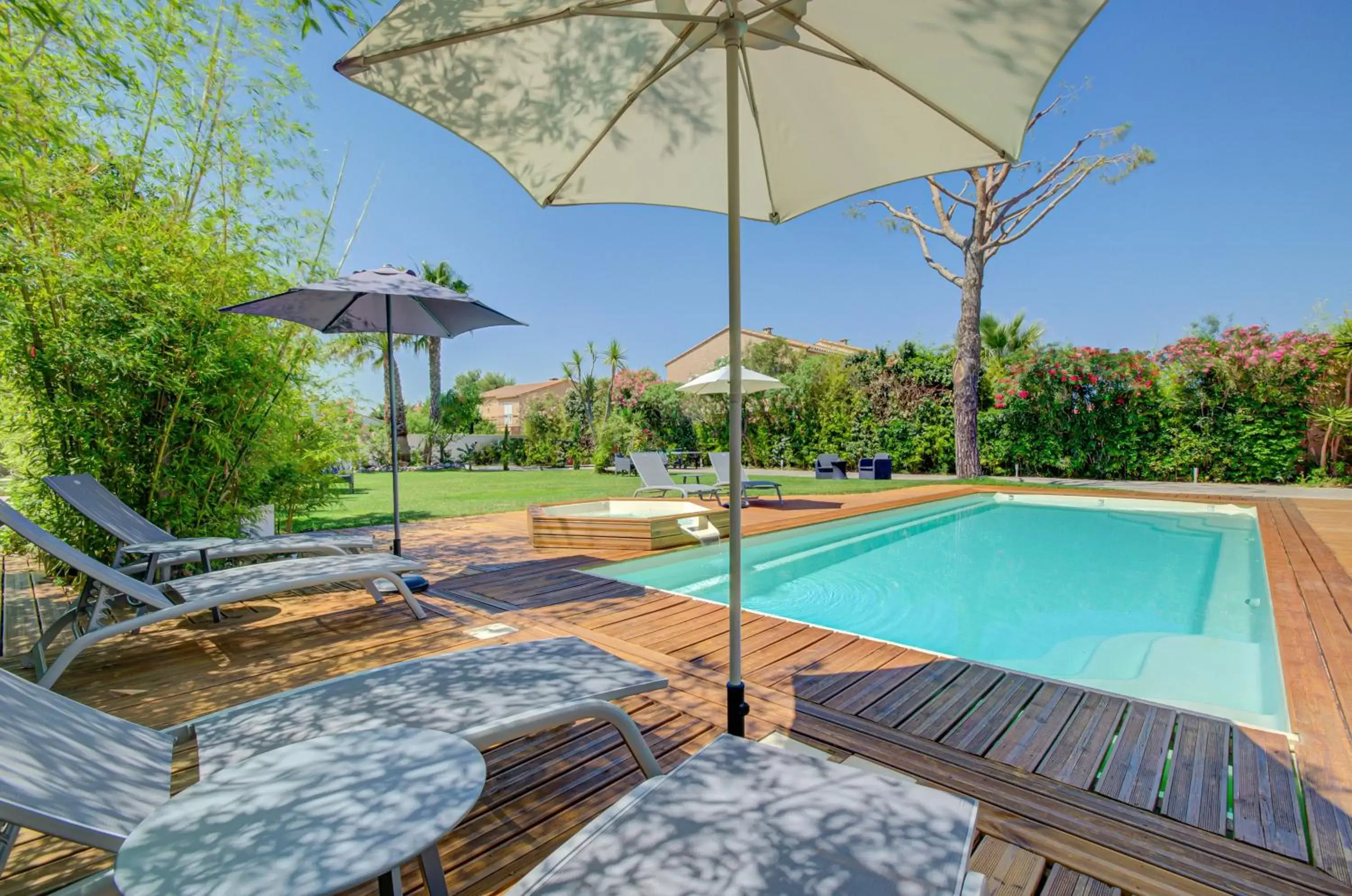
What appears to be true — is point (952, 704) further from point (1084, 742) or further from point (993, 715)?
point (1084, 742)

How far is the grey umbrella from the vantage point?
407 cm

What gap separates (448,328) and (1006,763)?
502cm

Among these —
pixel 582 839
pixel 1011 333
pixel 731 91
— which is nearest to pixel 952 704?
pixel 582 839

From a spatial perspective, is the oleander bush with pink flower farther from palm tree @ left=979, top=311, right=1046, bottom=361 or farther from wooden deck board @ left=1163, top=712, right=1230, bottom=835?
wooden deck board @ left=1163, top=712, right=1230, bottom=835

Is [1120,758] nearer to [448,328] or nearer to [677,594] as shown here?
[677,594]

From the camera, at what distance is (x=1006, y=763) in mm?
2092

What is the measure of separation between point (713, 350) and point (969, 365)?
22677 millimetres

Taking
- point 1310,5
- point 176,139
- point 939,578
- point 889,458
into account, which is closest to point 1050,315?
point 1310,5

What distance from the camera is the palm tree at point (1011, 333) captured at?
68.5 feet

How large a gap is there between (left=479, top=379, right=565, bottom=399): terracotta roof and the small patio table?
46954 mm

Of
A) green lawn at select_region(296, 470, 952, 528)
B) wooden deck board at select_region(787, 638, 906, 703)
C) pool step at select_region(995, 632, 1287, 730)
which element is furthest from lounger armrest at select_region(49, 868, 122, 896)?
green lawn at select_region(296, 470, 952, 528)

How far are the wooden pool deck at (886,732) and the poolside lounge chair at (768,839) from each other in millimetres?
584

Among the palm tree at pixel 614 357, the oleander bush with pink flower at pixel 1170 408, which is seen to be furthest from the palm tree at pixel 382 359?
the oleander bush with pink flower at pixel 1170 408

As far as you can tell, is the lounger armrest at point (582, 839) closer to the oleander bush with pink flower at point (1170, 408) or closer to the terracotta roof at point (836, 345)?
the oleander bush with pink flower at point (1170, 408)
